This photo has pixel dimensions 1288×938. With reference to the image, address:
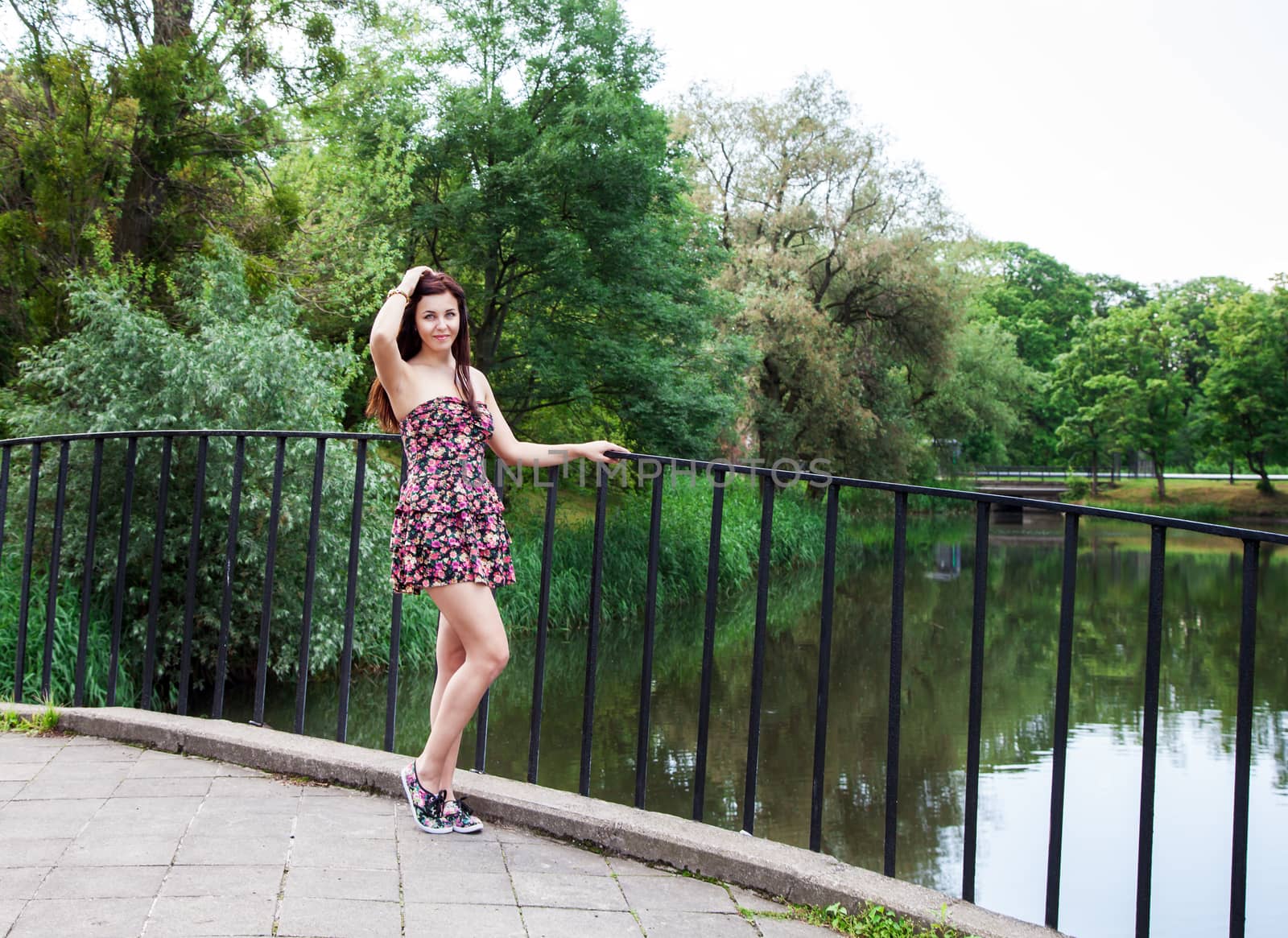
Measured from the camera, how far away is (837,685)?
971 cm

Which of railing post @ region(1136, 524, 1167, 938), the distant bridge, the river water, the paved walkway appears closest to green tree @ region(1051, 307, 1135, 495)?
the distant bridge

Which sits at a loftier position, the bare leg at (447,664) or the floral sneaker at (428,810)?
the bare leg at (447,664)

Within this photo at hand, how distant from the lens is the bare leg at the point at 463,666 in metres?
2.71

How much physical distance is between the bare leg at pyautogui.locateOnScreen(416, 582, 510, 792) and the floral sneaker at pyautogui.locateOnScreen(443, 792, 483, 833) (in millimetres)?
57

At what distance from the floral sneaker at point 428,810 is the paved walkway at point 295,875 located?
3 cm

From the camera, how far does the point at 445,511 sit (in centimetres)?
274

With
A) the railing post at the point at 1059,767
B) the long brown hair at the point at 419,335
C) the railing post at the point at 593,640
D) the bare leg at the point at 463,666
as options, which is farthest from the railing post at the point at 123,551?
the railing post at the point at 1059,767

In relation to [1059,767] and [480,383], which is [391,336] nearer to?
[480,383]

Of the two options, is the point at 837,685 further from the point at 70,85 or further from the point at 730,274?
the point at 730,274

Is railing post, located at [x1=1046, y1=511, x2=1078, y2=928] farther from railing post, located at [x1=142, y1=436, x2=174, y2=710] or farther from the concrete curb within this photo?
railing post, located at [x1=142, y1=436, x2=174, y2=710]

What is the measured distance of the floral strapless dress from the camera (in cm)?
271

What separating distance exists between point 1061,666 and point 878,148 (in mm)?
21777

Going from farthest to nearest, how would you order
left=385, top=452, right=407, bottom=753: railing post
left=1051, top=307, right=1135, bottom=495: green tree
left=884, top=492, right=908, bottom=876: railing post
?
1. left=1051, top=307, right=1135, bottom=495: green tree
2. left=385, top=452, right=407, bottom=753: railing post
3. left=884, top=492, right=908, bottom=876: railing post

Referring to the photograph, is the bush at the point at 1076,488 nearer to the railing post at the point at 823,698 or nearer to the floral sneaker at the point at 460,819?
the railing post at the point at 823,698
